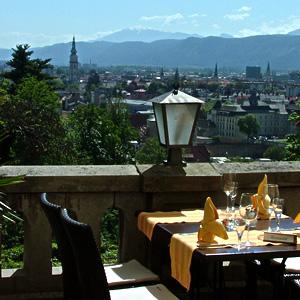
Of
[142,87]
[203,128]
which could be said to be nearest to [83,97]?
[142,87]

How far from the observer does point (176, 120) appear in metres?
5.12

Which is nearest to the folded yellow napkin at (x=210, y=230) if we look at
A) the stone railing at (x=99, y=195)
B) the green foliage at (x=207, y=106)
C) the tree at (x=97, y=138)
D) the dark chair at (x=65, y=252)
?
the dark chair at (x=65, y=252)

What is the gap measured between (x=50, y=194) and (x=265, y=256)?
1.78 metres

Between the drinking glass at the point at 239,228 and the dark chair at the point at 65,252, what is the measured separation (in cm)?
88

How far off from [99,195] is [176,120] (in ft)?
2.61

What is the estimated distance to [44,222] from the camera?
4.84m

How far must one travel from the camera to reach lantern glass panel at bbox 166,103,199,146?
5105 mm

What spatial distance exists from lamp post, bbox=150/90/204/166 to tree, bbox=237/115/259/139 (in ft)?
402

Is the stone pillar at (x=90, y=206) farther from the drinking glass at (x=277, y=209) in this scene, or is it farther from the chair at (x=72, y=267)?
the drinking glass at (x=277, y=209)

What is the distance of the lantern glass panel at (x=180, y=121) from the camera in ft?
16.8

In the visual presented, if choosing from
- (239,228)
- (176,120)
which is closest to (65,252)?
(239,228)

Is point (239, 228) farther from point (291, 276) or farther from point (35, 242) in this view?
point (35, 242)

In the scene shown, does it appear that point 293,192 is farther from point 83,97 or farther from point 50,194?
point 83,97

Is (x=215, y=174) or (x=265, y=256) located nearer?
(x=265, y=256)
